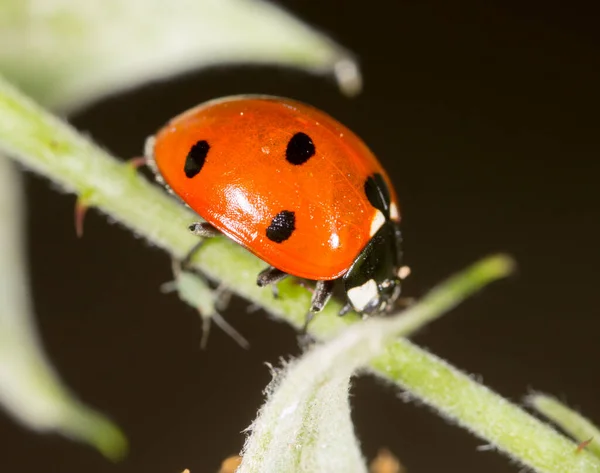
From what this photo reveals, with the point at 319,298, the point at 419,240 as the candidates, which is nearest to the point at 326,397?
the point at 319,298

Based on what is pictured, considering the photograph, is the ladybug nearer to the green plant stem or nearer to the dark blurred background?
the green plant stem

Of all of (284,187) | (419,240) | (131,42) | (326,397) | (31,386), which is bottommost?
(326,397)

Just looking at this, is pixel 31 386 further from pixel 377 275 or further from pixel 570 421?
pixel 570 421

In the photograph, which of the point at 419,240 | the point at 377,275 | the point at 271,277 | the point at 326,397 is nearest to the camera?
the point at 326,397

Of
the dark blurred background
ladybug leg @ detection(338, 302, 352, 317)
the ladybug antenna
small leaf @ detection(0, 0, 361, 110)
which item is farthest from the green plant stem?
the dark blurred background

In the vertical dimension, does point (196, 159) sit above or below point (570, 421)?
above

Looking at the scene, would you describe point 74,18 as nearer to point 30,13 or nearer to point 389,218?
point 30,13

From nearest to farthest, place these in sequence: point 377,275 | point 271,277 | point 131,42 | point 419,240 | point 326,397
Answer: point 326,397 → point 271,277 → point 377,275 → point 131,42 → point 419,240
